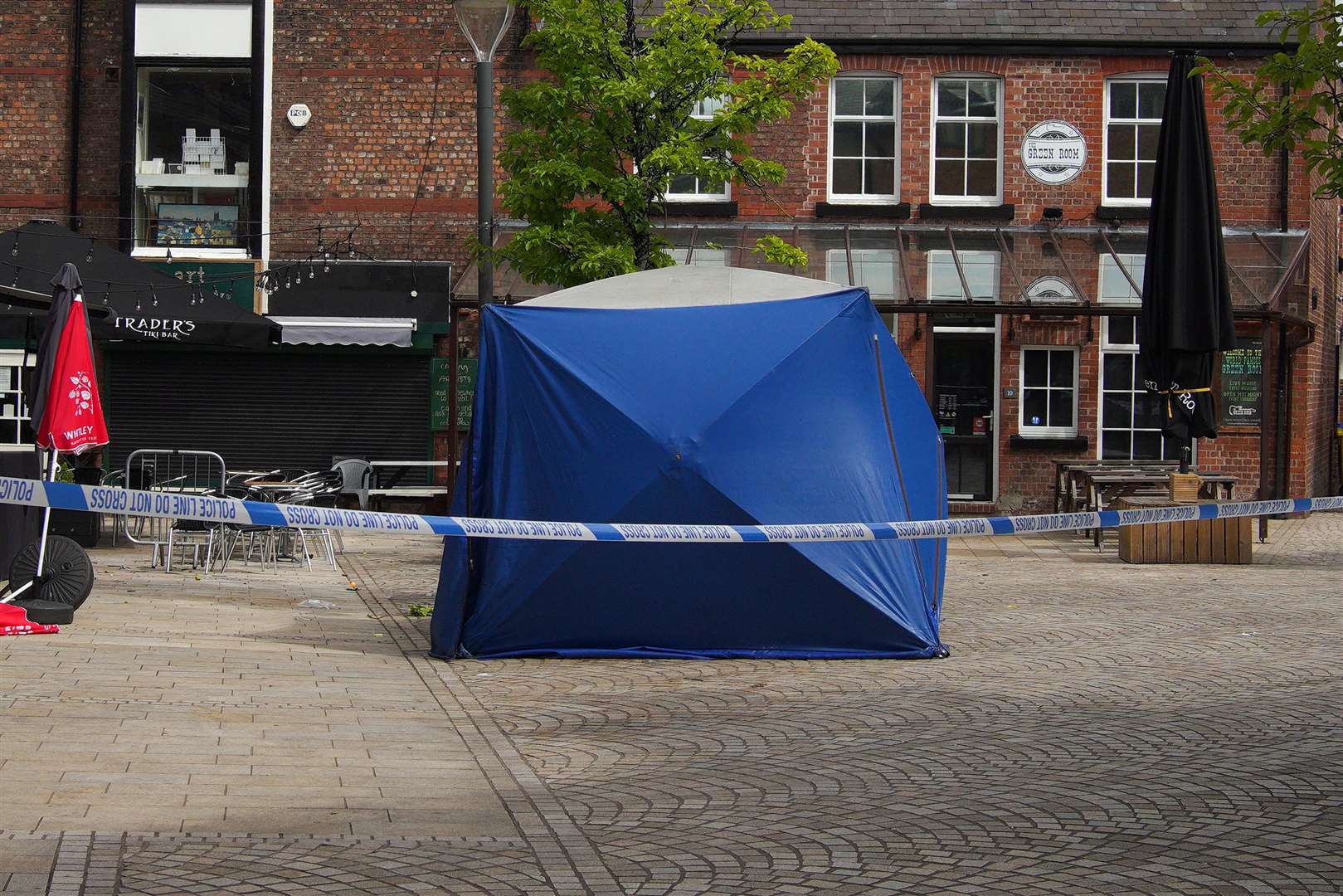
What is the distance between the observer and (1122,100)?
21.8 metres

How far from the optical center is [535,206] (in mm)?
13883

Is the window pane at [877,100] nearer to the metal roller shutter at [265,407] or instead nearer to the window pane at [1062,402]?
the window pane at [1062,402]

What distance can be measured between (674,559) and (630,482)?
53cm

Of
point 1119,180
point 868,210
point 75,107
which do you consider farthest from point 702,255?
point 75,107

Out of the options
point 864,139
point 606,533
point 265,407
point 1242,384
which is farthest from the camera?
point 864,139

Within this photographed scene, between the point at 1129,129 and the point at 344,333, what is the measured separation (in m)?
11.1

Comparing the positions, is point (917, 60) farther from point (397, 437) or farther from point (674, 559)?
point (674, 559)

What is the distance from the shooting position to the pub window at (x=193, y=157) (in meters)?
21.6

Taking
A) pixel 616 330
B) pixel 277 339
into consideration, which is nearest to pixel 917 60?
pixel 277 339

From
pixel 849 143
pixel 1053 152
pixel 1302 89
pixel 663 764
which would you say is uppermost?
pixel 849 143

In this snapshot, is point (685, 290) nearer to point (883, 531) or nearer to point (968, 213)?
point (883, 531)

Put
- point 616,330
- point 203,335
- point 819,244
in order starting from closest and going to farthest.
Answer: point 616,330 < point 203,335 < point 819,244

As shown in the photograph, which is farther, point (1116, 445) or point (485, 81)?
point (1116, 445)

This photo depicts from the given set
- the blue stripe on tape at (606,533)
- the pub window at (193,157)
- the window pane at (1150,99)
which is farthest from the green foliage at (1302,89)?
the pub window at (193,157)
